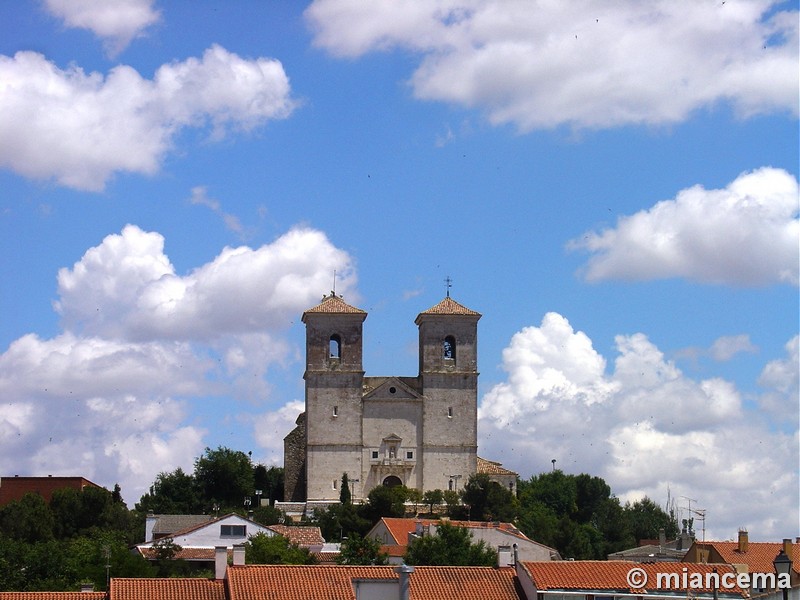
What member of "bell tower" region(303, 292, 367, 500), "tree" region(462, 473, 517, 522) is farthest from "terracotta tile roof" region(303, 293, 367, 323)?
"tree" region(462, 473, 517, 522)

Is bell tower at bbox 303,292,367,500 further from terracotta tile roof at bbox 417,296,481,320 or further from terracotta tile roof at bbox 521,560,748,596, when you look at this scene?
terracotta tile roof at bbox 521,560,748,596

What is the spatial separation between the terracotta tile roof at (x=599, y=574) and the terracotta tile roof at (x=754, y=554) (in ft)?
33.2

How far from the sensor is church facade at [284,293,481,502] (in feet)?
303

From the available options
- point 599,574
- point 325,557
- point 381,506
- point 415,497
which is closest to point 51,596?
point 599,574

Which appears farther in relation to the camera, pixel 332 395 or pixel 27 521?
pixel 332 395

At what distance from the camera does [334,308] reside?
94.8m

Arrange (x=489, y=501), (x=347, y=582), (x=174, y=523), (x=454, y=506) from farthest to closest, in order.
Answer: (x=454, y=506) < (x=489, y=501) < (x=174, y=523) < (x=347, y=582)

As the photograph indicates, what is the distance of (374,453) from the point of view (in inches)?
3661

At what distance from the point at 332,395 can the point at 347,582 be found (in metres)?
55.1

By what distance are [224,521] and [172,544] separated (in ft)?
14.1

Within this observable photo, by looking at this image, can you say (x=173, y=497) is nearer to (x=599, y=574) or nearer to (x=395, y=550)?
(x=395, y=550)

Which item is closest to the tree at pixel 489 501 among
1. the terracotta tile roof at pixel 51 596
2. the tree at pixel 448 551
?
the tree at pixel 448 551

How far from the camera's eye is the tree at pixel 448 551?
5338 centimetres

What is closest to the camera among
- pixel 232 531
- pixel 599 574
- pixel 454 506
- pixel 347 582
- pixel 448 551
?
pixel 347 582
